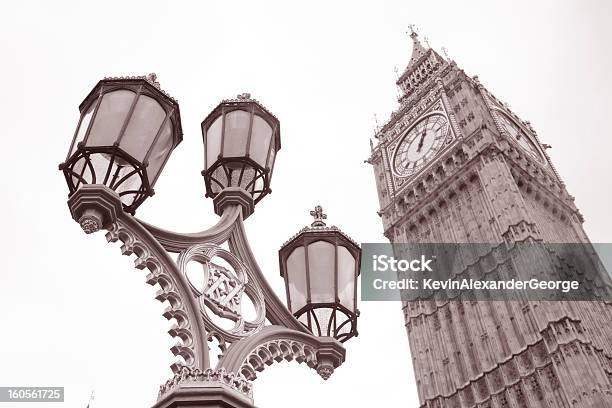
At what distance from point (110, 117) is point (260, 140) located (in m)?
1.09

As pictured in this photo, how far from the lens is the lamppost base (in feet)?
8.41

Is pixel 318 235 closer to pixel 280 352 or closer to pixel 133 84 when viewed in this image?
pixel 280 352

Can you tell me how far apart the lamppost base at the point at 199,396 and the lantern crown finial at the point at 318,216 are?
1684 millimetres

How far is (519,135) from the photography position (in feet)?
118

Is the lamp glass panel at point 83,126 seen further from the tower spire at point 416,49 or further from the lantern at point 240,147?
the tower spire at point 416,49

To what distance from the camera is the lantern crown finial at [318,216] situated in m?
4.13

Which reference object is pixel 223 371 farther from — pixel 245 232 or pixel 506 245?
pixel 506 245

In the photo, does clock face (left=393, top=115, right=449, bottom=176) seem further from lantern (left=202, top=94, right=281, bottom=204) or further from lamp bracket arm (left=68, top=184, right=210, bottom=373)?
lamp bracket arm (left=68, top=184, right=210, bottom=373)

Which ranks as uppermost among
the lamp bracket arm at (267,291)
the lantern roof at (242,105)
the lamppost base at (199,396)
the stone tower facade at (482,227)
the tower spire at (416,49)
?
the tower spire at (416,49)

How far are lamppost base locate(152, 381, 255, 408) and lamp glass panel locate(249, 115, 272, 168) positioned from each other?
1686 mm

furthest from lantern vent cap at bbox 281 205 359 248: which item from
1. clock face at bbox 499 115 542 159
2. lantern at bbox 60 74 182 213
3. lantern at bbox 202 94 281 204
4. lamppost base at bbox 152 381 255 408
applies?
Result: clock face at bbox 499 115 542 159

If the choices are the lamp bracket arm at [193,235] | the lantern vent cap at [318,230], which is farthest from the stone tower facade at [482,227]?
the lamp bracket arm at [193,235]

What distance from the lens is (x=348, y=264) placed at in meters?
3.90

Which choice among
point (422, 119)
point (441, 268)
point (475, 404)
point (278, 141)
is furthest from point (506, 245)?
point (278, 141)
